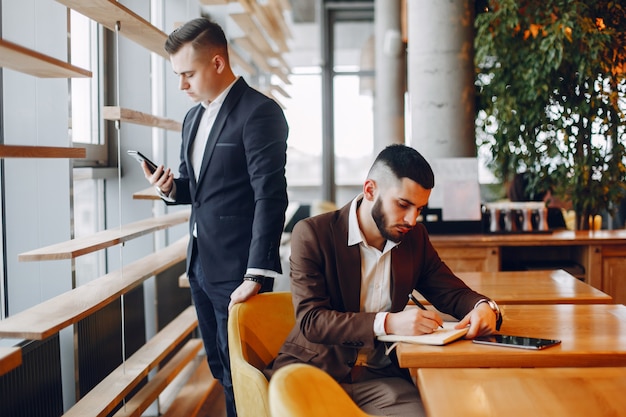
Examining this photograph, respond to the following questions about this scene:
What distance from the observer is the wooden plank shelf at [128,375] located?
2.76m

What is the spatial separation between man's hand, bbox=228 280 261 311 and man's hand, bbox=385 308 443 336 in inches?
21.2

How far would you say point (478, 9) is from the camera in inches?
220

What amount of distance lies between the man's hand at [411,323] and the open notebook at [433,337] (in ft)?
0.05

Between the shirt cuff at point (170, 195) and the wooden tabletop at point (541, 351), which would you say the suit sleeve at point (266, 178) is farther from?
the wooden tabletop at point (541, 351)

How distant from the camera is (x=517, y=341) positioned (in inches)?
82.7

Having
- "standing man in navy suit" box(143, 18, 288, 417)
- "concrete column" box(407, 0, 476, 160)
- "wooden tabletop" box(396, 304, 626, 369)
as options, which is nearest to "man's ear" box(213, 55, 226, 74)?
"standing man in navy suit" box(143, 18, 288, 417)

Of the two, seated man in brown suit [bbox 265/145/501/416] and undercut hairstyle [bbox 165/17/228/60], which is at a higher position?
undercut hairstyle [bbox 165/17/228/60]

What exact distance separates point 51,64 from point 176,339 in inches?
84.3

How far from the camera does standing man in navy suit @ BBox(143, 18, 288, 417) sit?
8.48 feet

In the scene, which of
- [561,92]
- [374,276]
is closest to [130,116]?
[374,276]

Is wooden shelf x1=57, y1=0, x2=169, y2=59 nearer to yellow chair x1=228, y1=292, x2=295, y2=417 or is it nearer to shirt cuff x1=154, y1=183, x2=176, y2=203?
shirt cuff x1=154, y1=183, x2=176, y2=203

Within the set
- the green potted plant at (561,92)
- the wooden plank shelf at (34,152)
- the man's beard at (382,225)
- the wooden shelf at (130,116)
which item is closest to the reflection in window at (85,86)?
the wooden shelf at (130,116)

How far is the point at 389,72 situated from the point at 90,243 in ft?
28.4

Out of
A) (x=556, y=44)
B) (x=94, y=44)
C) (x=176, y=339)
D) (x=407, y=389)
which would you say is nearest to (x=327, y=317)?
(x=407, y=389)
